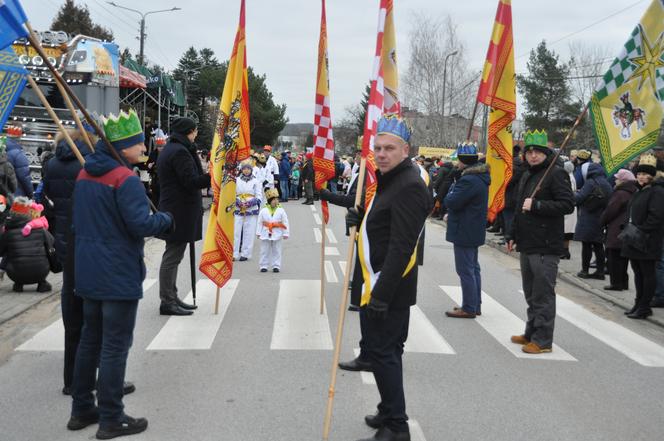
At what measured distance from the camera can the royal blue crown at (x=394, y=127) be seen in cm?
430

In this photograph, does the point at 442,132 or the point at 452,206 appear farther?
the point at 442,132

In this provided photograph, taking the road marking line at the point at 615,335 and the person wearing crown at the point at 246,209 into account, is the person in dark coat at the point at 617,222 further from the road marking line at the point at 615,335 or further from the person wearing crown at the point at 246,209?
the person wearing crown at the point at 246,209

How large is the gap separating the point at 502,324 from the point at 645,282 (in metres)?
2.16

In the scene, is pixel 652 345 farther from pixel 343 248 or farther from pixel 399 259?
pixel 343 248

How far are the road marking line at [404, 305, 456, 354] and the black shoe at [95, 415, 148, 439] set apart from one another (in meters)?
2.98

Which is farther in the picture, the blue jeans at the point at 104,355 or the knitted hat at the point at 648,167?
the knitted hat at the point at 648,167

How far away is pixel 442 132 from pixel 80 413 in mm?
48598

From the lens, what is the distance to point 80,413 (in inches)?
180

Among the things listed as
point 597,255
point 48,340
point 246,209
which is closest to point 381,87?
point 48,340

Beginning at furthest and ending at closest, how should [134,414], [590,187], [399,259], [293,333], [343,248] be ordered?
1. [343,248]
2. [590,187]
3. [293,333]
4. [134,414]
5. [399,259]

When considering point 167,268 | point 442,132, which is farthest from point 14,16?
point 442,132

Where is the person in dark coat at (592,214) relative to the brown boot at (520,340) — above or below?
above

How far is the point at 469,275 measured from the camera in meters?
8.09

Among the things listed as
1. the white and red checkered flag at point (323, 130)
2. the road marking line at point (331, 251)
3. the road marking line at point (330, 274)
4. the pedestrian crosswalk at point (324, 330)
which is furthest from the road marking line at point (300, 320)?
the road marking line at point (331, 251)
